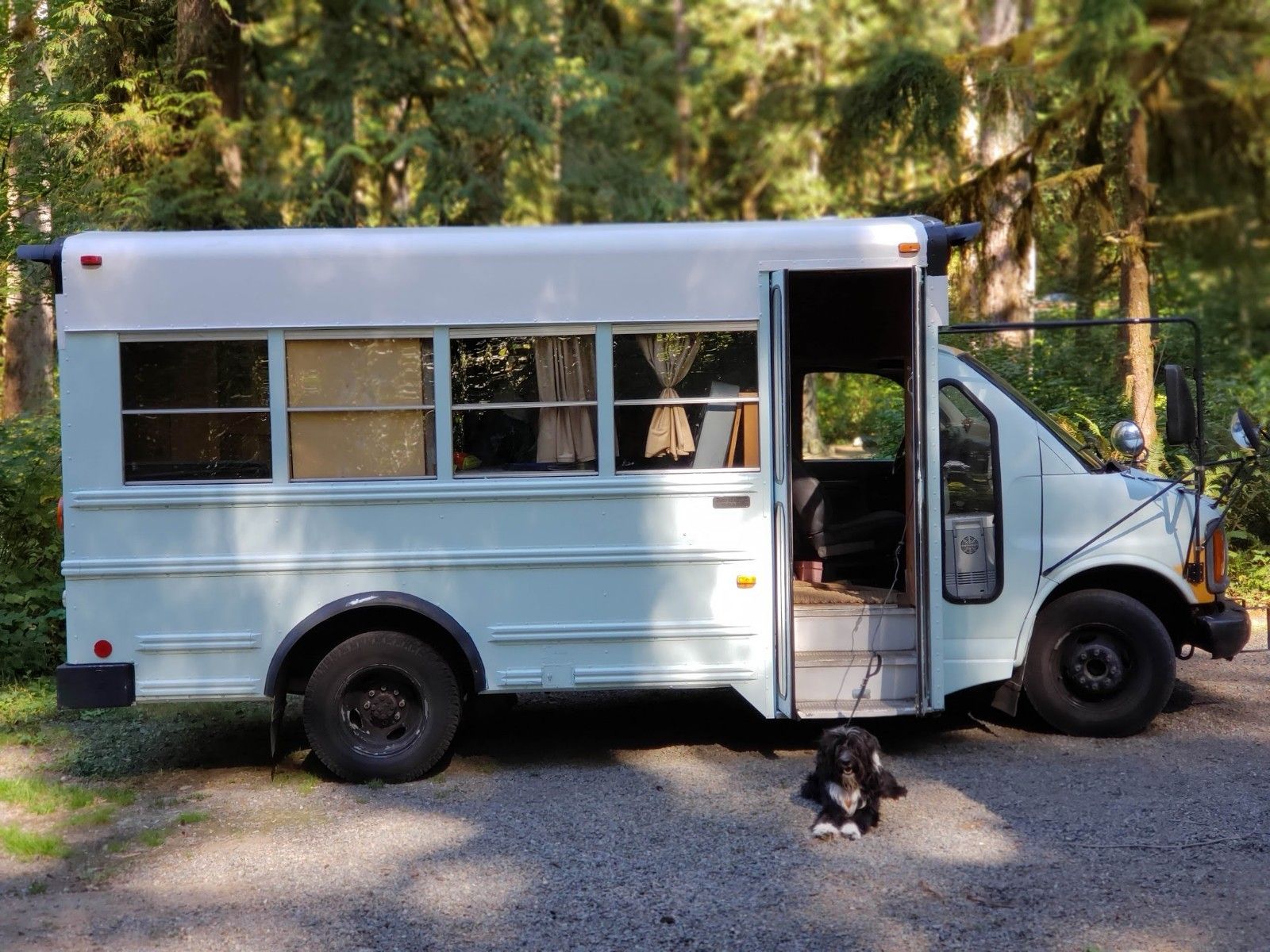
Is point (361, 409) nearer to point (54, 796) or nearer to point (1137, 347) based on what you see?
point (54, 796)

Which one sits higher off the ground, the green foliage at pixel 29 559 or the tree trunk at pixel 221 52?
the tree trunk at pixel 221 52

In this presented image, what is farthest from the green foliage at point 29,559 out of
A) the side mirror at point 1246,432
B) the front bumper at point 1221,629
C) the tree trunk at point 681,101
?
the tree trunk at point 681,101

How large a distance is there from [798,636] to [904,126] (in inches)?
295

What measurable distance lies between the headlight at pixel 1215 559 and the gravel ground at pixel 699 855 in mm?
851

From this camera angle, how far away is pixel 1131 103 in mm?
1371

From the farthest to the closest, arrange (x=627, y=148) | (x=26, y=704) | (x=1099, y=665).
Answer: (x=627, y=148), (x=26, y=704), (x=1099, y=665)

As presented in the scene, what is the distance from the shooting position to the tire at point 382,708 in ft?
21.3

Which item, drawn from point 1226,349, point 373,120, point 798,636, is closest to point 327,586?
point 798,636

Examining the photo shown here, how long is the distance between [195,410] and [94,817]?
1978 mm

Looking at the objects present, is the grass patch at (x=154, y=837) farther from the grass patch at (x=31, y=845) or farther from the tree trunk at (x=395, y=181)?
the tree trunk at (x=395, y=181)

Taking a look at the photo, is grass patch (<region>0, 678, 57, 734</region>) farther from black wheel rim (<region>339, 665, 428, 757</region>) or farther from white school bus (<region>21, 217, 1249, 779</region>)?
black wheel rim (<region>339, 665, 428, 757</region>)

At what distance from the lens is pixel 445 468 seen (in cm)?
646

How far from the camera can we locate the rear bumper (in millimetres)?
6250

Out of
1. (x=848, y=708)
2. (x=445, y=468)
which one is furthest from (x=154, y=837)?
(x=848, y=708)
